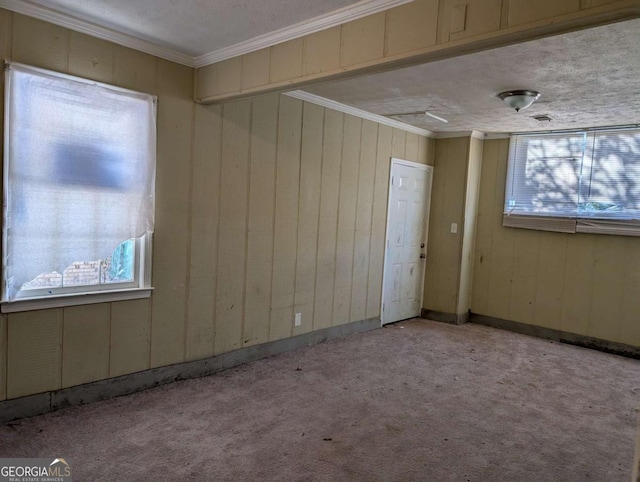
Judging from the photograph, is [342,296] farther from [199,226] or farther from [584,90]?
[584,90]

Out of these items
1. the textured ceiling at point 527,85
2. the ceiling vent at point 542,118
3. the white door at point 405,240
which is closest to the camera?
the textured ceiling at point 527,85

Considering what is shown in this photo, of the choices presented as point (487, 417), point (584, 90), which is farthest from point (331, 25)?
point (487, 417)

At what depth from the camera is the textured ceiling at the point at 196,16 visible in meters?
2.38

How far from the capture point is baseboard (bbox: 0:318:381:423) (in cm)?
272

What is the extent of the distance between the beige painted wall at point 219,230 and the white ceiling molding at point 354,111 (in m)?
0.07

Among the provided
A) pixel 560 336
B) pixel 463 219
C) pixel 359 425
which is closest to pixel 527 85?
pixel 463 219

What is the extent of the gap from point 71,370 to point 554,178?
526 cm

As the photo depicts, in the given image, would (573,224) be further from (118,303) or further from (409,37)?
(118,303)

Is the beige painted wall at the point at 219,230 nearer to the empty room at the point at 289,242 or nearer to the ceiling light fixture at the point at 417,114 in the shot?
the empty room at the point at 289,242

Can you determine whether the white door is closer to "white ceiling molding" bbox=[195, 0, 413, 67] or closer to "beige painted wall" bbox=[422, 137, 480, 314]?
"beige painted wall" bbox=[422, 137, 480, 314]

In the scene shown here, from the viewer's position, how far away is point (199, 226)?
11.5ft

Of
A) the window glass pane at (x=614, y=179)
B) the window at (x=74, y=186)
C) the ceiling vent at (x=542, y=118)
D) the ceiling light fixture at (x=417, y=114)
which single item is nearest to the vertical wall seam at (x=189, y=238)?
the window at (x=74, y=186)

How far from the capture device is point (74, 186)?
9.12 ft

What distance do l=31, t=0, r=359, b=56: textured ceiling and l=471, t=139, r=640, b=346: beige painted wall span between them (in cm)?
403
